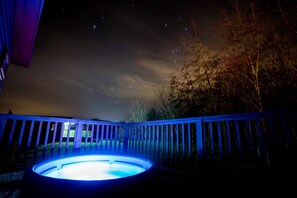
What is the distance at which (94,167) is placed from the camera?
1738 mm

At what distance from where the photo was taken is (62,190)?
698 mm

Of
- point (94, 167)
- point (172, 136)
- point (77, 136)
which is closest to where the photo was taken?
point (94, 167)

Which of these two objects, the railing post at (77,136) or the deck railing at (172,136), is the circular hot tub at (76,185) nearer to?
the deck railing at (172,136)

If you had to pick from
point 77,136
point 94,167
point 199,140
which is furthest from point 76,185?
point 77,136

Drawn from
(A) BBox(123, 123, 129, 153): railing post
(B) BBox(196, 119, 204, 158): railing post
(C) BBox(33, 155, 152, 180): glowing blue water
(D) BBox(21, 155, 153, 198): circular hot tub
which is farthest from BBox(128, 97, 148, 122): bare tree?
(D) BBox(21, 155, 153, 198): circular hot tub

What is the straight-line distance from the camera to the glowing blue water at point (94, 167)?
139 centimetres

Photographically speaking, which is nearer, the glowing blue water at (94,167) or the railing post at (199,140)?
the glowing blue water at (94,167)

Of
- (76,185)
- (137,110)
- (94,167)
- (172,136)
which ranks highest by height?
(137,110)

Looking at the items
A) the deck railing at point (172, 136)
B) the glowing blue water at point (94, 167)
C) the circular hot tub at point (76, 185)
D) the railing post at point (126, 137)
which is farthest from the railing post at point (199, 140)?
the railing post at point (126, 137)

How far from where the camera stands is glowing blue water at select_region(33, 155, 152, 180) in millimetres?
1394

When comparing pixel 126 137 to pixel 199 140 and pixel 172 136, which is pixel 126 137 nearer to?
pixel 172 136

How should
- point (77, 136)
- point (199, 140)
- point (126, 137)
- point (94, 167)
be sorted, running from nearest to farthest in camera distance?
point (94, 167) < point (199, 140) < point (77, 136) < point (126, 137)

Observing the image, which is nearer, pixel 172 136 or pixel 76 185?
pixel 76 185

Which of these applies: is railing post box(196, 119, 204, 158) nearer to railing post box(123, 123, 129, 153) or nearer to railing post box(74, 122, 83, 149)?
railing post box(123, 123, 129, 153)
